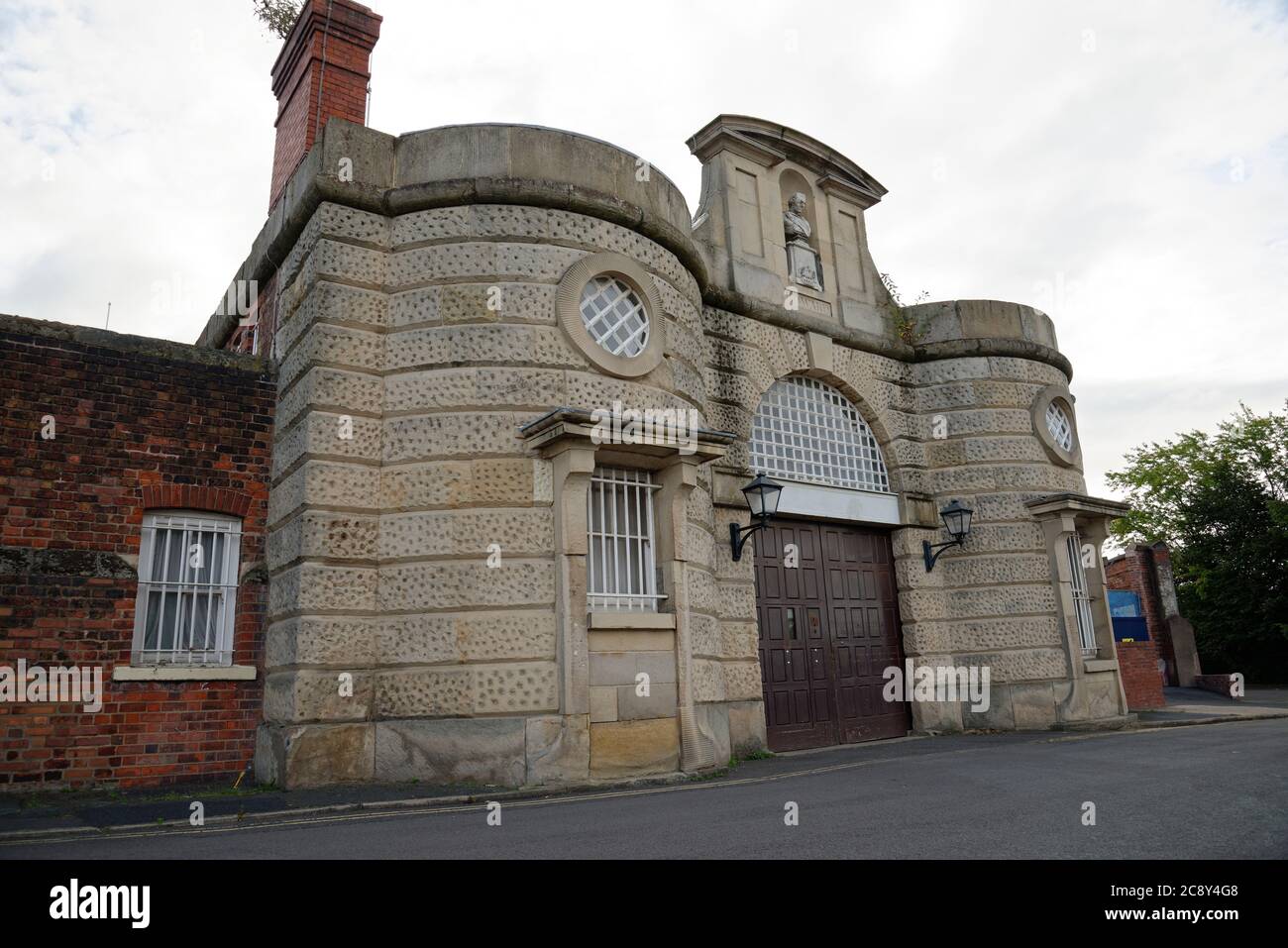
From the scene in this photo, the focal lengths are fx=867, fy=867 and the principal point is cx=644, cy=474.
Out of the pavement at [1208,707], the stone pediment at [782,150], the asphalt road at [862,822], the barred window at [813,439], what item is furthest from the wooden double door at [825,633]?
the stone pediment at [782,150]

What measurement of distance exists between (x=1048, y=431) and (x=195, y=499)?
44.3 feet

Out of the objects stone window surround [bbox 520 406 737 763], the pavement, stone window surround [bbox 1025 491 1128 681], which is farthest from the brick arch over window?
the pavement

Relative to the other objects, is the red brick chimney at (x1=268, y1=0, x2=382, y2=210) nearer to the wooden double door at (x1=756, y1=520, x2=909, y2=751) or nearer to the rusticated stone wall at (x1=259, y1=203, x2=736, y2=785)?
the rusticated stone wall at (x1=259, y1=203, x2=736, y2=785)

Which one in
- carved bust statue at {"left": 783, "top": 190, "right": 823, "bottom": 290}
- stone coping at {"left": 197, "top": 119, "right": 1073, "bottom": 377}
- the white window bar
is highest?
carved bust statue at {"left": 783, "top": 190, "right": 823, "bottom": 290}

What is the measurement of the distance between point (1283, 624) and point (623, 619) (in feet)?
86.2

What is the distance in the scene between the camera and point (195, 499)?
31.8 ft

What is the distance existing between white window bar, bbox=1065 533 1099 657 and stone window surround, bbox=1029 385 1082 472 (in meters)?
1.43

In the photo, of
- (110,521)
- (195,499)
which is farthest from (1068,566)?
(110,521)

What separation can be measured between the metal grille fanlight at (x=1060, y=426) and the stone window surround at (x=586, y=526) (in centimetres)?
872

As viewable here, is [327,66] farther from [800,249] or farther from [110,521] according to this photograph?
[800,249]

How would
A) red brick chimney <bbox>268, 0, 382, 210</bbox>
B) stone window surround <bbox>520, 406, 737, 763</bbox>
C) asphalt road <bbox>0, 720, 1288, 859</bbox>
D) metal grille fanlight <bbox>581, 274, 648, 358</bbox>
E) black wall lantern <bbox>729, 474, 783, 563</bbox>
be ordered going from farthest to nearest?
red brick chimney <bbox>268, 0, 382, 210</bbox> < black wall lantern <bbox>729, 474, 783, 563</bbox> < metal grille fanlight <bbox>581, 274, 648, 358</bbox> < stone window surround <bbox>520, 406, 737, 763</bbox> < asphalt road <bbox>0, 720, 1288, 859</bbox>

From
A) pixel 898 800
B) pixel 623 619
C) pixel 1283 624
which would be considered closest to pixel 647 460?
pixel 623 619

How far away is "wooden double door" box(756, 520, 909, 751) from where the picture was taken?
12344mm
